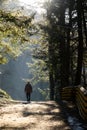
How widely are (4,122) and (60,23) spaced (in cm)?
2174

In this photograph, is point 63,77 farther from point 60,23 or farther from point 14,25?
point 14,25

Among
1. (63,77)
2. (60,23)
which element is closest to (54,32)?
(60,23)

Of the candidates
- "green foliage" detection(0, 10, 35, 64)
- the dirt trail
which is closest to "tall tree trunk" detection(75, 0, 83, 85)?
"green foliage" detection(0, 10, 35, 64)

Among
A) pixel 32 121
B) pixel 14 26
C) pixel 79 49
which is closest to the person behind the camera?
pixel 32 121

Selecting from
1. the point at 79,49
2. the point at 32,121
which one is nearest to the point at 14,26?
the point at 79,49

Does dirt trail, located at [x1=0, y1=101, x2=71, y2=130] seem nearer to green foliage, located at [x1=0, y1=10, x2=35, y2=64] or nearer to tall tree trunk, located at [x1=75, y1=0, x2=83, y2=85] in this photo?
green foliage, located at [x1=0, y1=10, x2=35, y2=64]

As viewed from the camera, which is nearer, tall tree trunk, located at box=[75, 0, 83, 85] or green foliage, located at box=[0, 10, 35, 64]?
green foliage, located at box=[0, 10, 35, 64]

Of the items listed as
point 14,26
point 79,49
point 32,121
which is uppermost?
point 14,26

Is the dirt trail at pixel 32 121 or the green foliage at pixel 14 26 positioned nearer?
the dirt trail at pixel 32 121

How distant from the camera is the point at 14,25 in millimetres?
20953

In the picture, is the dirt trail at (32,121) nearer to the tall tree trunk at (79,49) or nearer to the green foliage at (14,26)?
the green foliage at (14,26)

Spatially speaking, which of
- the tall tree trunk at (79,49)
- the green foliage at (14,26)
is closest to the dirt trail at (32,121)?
the green foliage at (14,26)

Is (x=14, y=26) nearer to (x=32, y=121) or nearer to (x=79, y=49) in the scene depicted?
(x=79, y=49)

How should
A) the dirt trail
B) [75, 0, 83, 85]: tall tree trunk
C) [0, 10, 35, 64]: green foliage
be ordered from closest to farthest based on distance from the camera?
the dirt trail → [0, 10, 35, 64]: green foliage → [75, 0, 83, 85]: tall tree trunk
